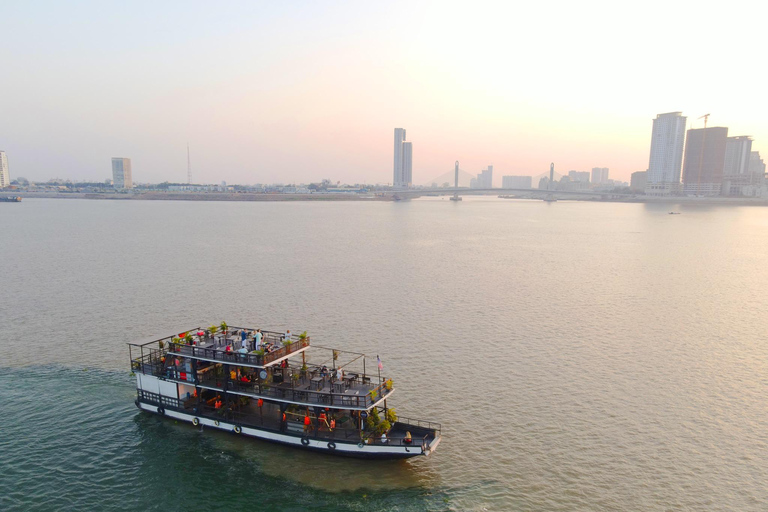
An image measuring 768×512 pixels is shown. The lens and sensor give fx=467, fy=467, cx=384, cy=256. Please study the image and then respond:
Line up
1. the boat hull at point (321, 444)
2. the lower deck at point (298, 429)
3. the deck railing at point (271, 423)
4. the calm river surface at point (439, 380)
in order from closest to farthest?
the calm river surface at point (439, 380) < the boat hull at point (321, 444) < the lower deck at point (298, 429) < the deck railing at point (271, 423)

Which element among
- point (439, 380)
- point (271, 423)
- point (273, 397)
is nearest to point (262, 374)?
point (273, 397)

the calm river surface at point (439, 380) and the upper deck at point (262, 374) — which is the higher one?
the upper deck at point (262, 374)

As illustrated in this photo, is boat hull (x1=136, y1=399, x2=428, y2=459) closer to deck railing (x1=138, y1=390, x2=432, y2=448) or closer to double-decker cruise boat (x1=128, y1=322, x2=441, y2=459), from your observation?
double-decker cruise boat (x1=128, y1=322, x2=441, y2=459)

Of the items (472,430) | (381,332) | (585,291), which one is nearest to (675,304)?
(585,291)

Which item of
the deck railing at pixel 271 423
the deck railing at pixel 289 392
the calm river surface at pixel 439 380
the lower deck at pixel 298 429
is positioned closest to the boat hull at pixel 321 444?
the lower deck at pixel 298 429

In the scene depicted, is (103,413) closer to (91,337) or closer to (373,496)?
(91,337)

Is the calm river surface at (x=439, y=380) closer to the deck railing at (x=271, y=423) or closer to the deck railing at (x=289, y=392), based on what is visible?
the deck railing at (x=271, y=423)
